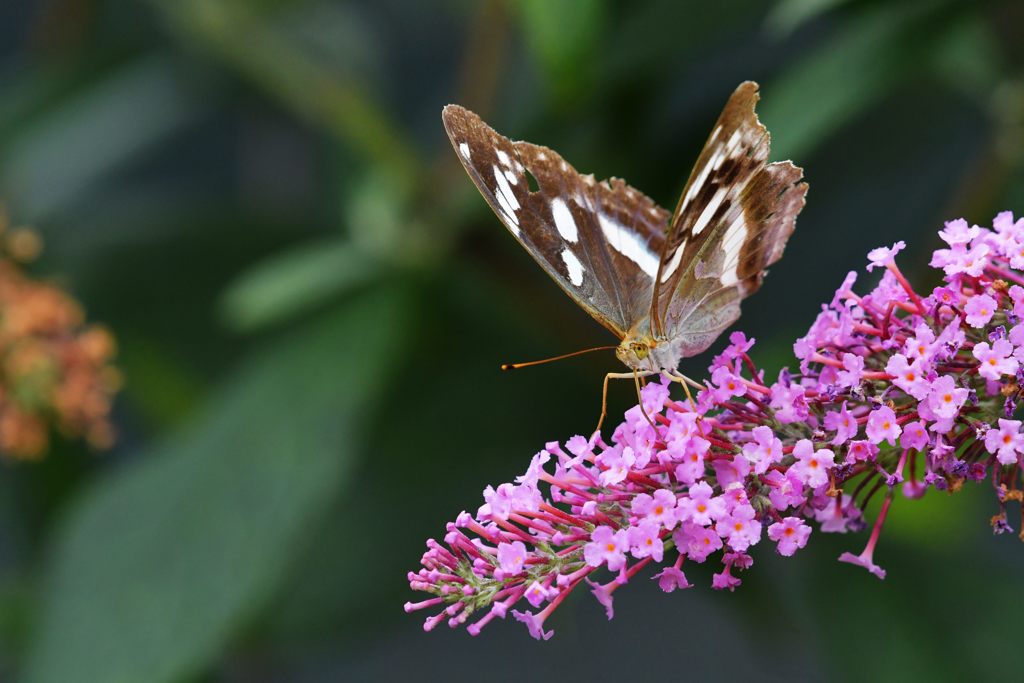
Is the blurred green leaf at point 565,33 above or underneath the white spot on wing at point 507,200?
above

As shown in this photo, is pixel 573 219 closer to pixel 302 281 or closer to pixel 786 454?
pixel 786 454

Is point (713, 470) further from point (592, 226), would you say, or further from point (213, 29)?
point (213, 29)

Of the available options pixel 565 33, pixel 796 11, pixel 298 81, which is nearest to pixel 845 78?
pixel 796 11

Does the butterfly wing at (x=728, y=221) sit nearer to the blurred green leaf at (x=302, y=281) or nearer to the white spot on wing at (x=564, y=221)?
the white spot on wing at (x=564, y=221)

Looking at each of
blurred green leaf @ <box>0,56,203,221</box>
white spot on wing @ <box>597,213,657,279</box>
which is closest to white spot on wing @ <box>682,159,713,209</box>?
white spot on wing @ <box>597,213,657,279</box>

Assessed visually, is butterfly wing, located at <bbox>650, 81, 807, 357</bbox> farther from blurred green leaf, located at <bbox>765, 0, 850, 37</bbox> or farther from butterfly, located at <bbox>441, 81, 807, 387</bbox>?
blurred green leaf, located at <bbox>765, 0, 850, 37</bbox>

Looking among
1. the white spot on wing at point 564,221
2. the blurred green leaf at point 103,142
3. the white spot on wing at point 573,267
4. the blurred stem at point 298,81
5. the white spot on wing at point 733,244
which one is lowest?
the white spot on wing at point 733,244

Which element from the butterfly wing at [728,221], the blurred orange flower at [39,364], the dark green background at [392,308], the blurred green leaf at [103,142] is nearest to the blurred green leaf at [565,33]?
the dark green background at [392,308]
